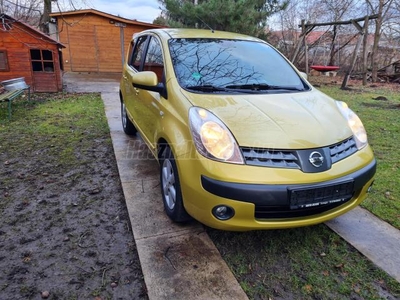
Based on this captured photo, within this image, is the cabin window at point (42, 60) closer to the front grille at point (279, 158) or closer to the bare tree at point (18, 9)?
the bare tree at point (18, 9)

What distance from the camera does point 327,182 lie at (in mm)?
1842

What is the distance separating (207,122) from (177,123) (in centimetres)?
30

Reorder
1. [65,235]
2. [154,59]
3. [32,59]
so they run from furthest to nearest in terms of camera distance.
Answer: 1. [32,59]
2. [154,59]
3. [65,235]

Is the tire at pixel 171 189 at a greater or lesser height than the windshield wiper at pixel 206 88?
lesser

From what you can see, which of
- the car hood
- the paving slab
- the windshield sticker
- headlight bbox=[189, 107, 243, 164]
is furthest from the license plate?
the windshield sticker

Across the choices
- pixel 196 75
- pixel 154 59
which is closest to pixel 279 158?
pixel 196 75

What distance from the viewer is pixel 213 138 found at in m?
1.90

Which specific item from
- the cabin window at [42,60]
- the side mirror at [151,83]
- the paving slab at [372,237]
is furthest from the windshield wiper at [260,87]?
the cabin window at [42,60]

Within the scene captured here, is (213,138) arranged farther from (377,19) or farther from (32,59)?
(377,19)

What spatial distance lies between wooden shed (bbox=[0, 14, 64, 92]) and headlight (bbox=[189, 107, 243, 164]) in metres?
7.31

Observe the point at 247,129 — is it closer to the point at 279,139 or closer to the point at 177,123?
the point at 279,139

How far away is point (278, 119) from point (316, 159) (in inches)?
15.2

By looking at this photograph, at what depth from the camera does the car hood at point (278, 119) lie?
74.0 inches

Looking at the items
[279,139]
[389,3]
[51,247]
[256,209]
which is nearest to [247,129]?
[279,139]
